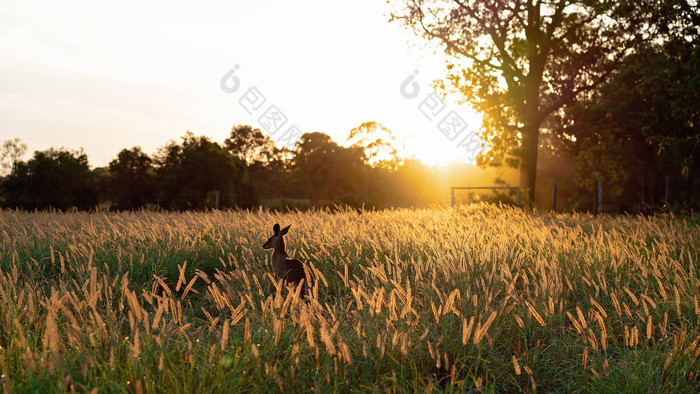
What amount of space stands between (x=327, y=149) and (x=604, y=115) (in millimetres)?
25705

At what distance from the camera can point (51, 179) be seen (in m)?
28.9

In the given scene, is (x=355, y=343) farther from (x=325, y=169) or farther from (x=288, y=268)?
(x=325, y=169)

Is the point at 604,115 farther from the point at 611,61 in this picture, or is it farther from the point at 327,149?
the point at 327,149

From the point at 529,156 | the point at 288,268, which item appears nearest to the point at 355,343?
the point at 288,268

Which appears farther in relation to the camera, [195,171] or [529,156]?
[195,171]

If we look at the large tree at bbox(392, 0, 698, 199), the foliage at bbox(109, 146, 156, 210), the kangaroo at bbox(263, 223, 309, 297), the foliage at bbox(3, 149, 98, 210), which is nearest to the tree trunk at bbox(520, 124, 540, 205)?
the large tree at bbox(392, 0, 698, 199)

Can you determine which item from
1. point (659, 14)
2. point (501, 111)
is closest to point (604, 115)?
point (501, 111)

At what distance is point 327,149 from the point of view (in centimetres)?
4684

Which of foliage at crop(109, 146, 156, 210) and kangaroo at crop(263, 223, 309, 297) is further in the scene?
foliage at crop(109, 146, 156, 210)

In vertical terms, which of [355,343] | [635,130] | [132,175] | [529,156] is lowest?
[355,343]

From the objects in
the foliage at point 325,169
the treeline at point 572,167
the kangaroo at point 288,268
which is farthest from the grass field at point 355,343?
the foliage at point 325,169

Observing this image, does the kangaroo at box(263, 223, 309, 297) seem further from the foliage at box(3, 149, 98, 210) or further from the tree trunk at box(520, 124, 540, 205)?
the foliage at box(3, 149, 98, 210)

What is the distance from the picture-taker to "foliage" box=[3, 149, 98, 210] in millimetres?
28672

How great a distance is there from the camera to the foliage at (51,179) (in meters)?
28.7
